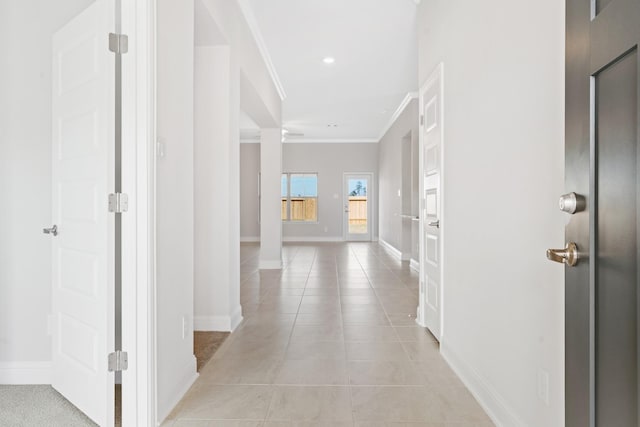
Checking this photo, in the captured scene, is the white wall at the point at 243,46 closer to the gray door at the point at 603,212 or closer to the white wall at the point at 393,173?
the gray door at the point at 603,212

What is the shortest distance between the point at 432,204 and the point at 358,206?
349 inches

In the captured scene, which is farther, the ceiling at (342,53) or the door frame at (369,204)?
the door frame at (369,204)

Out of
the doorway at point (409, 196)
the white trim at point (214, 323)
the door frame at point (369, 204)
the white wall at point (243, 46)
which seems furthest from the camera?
the door frame at point (369, 204)

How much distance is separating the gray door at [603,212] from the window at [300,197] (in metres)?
11.0

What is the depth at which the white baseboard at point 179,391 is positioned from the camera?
6.47 feet

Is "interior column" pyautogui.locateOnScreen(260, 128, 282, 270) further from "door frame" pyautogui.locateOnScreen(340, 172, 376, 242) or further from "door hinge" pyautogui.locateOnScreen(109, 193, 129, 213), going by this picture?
"door frame" pyautogui.locateOnScreen(340, 172, 376, 242)

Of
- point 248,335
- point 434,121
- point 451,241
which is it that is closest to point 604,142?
point 451,241

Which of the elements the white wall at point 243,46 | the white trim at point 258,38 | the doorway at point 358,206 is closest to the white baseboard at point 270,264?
the white wall at point 243,46

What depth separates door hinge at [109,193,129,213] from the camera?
1.82 metres

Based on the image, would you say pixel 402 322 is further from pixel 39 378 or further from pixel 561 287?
pixel 39 378

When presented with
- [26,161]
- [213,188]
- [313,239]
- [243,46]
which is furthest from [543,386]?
[313,239]

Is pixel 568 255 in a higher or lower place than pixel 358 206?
lower

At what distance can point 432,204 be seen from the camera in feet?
10.7

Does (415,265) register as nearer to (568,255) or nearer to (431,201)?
(431,201)
